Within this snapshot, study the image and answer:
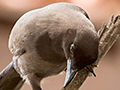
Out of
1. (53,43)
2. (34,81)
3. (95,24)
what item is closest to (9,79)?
(34,81)

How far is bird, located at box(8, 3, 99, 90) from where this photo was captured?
652mm

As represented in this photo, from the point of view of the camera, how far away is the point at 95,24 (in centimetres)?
177

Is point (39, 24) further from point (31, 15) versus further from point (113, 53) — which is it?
point (113, 53)

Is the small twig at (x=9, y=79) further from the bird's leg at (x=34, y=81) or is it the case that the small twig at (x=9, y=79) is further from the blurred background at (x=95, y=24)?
the blurred background at (x=95, y=24)

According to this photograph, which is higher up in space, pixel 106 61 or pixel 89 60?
pixel 89 60

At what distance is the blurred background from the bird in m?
0.78

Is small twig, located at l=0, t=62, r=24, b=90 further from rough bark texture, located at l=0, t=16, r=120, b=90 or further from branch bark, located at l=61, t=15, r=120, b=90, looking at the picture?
branch bark, located at l=61, t=15, r=120, b=90

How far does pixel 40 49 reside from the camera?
69cm

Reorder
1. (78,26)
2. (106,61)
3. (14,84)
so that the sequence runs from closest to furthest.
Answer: (78,26) < (14,84) < (106,61)

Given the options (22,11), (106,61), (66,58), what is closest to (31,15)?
(66,58)

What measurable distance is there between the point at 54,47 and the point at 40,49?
1.6 inches

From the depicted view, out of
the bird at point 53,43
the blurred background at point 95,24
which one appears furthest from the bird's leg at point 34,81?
the blurred background at point 95,24

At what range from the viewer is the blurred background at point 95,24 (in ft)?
5.38

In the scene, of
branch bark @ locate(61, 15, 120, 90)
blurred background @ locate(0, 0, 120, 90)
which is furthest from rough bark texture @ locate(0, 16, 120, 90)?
blurred background @ locate(0, 0, 120, 90)
